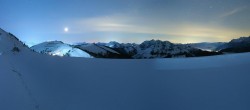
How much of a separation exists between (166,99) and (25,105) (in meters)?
3.23

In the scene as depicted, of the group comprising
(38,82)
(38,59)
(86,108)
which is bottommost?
(86,108)

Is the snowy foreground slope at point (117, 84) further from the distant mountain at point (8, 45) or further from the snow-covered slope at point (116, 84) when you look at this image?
the distant mountain at point (8, 45)

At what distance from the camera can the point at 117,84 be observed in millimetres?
Result: 8008

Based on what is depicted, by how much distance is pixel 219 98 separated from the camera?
725 cm

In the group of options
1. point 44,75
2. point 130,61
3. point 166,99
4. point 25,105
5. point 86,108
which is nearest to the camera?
point 25,105

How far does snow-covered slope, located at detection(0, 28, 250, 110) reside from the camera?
6840 mm

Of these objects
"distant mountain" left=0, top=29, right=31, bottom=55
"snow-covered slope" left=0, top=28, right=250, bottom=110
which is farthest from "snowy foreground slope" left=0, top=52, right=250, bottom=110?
"distant mountain" left=0, top=29, right=31, bottom=55

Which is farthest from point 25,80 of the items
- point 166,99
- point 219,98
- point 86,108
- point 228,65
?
point 228,65

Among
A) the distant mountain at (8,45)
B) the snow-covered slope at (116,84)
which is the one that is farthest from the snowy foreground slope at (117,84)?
the distant mountain at (8,45)

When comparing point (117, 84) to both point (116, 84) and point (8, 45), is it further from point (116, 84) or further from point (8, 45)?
point (8, 45)

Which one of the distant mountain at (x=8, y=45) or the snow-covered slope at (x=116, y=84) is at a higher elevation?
the distant mountain at (x=8, y=45)

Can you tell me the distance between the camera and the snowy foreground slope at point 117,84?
6.84 m

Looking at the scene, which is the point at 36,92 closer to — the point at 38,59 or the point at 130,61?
the point at 38,59

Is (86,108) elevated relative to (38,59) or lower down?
lower down
